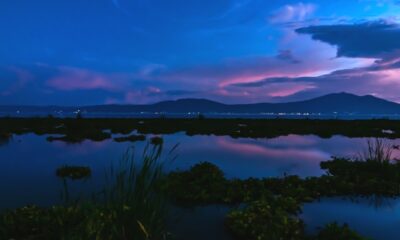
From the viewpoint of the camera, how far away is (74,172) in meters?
18.7

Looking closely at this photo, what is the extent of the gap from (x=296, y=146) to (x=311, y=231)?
22.4m

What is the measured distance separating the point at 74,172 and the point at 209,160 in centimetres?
954

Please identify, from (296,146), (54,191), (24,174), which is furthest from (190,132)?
(54,191)

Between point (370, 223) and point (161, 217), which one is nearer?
point (161, 217)

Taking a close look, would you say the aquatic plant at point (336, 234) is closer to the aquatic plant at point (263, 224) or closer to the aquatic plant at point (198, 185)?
the aquatic plant at point (263, 224)

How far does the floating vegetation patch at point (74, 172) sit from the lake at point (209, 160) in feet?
1.28

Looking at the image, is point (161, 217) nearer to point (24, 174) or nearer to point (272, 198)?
point (272, 198)

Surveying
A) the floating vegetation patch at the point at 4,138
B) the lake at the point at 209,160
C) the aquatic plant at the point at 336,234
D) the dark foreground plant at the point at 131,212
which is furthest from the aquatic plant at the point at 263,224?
the floating vegetation patch at the point at 4,138

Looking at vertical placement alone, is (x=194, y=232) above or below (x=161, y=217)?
below

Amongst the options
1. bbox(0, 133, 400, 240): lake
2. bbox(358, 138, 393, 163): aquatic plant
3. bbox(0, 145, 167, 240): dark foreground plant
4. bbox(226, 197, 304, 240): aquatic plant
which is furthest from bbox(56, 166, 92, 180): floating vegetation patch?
bbox(358, 138, 393, 163): aquatic plant

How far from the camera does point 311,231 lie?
35.7ft

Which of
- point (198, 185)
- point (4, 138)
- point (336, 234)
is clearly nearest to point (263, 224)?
point (336, 234)

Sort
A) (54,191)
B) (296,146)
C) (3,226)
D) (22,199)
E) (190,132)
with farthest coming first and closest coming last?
(190,132) → (296,146) → (54,191) → (22,199) → (3,226)

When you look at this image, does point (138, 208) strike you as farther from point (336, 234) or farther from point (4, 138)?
point (4, 138)
